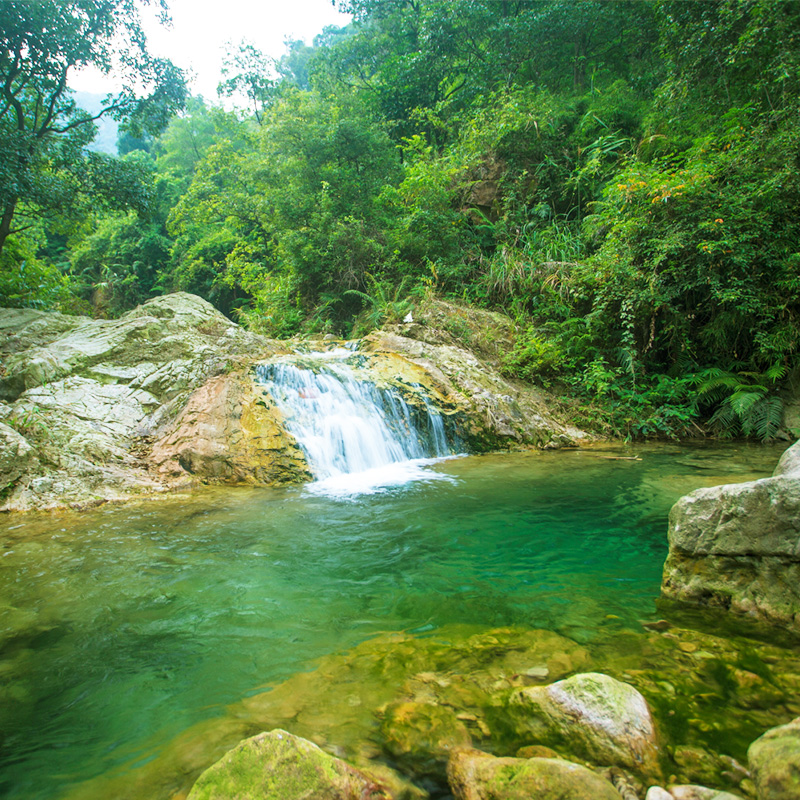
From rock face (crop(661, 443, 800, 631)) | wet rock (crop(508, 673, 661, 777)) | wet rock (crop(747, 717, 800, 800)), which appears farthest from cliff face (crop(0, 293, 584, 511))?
wet rock (crop(747, 717, 800, 800))

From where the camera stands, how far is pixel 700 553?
2.72 meters

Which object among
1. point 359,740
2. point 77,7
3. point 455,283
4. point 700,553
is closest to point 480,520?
point 700,553

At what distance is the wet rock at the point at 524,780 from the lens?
139 centimetres

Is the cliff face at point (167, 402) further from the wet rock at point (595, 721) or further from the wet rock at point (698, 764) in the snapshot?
the wet rock at point (698, 764)

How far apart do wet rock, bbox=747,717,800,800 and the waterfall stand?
5.98m

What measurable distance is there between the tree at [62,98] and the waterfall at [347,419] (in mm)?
6894

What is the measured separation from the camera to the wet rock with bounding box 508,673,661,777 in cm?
161

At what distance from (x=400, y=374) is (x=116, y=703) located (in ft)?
23.8

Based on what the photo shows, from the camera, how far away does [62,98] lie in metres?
11.9

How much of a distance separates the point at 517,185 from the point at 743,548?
13613 millimetres

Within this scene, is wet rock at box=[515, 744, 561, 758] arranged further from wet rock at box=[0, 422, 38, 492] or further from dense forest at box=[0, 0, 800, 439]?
dense forest at box=[0, 0, 800, 439]

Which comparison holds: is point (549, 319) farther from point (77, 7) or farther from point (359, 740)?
point (77, 7)

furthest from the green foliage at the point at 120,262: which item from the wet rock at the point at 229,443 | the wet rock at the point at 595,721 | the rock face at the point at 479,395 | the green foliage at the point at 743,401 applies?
the wet rock at the point at 595,721

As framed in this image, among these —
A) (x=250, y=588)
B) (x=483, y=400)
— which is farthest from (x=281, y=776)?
(x=483, y=400)
